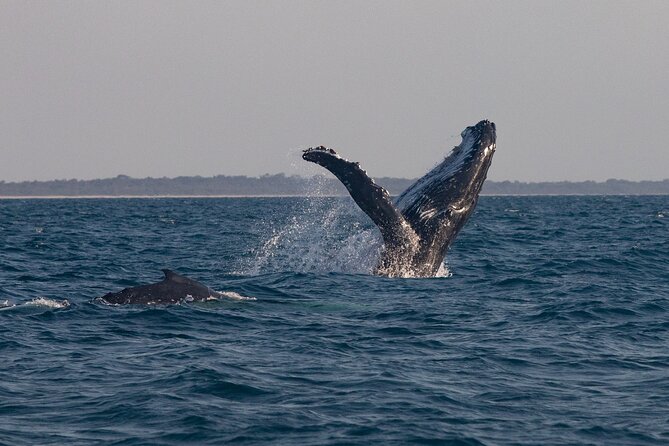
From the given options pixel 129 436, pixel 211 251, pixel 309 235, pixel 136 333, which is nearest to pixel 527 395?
pixel 129 436

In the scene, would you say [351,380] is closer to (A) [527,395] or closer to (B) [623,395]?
(A) [527,395]

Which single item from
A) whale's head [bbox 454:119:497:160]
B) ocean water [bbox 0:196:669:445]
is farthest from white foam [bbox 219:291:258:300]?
whale's head [bbox 454:119:497:160]

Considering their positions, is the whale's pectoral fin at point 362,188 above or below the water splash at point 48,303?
above

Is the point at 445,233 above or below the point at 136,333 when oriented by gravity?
above

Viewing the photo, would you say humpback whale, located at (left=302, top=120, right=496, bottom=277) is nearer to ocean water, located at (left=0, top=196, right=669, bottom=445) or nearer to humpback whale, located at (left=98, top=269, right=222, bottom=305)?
ocean water, located at (left=0, top=196, right=669, bottom=445)

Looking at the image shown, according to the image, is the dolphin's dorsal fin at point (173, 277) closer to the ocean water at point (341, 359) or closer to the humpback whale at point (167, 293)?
the humpback whale at point (167, 293)

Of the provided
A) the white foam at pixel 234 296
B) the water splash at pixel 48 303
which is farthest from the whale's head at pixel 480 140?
the water splash at pixel 48 303

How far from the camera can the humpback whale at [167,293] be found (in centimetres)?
1420

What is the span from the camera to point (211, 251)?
91.4ft

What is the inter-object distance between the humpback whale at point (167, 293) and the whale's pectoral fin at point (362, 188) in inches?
97.1

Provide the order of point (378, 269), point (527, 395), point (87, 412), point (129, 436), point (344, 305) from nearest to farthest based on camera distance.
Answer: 1. point (129, 436)
2. point (87, 412)
3. point (527, 395)
4. point (344, 305)
5. point (378, 269)

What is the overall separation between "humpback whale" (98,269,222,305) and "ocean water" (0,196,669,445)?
0.61 feet

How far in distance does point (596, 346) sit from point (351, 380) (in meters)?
3.61

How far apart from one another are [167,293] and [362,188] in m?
2.95
